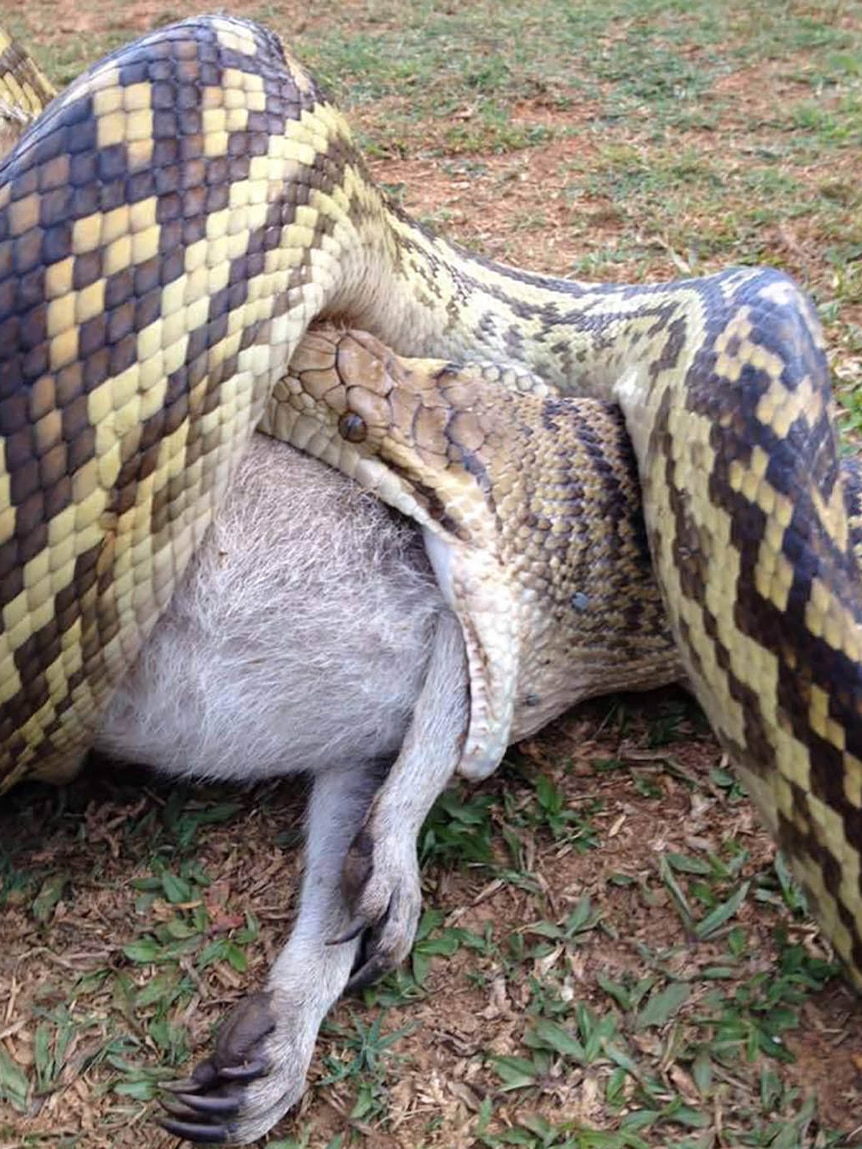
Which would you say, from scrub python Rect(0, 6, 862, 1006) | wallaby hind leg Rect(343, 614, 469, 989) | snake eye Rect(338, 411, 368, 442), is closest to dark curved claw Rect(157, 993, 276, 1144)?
wallaby hind leg Rect(343, 614, 469, 989)

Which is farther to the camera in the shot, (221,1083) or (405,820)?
(405,820)

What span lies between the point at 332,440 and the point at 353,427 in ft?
0.21

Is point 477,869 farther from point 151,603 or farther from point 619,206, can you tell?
point 619,206

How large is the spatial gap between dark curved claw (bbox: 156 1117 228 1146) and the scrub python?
2.32 feet

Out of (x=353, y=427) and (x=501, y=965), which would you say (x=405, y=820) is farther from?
(x=353, y=427)

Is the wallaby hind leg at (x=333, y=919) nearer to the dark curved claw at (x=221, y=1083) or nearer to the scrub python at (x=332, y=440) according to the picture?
the dark curved claw at (x=221, y=1083)

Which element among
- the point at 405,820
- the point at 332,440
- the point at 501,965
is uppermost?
the point at 332,440

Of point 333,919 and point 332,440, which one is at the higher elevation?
point 332,440

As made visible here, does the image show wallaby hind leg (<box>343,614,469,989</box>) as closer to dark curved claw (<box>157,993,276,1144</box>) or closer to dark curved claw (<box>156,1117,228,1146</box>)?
dark curved claw (<box>157,993,276,1144</box>)

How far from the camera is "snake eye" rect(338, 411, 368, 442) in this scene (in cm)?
254

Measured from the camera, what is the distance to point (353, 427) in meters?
2.55

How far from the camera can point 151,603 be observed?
7.64 ft

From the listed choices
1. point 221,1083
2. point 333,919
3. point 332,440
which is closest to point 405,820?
point 333,919

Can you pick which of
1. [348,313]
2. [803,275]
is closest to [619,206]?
[803,275]
